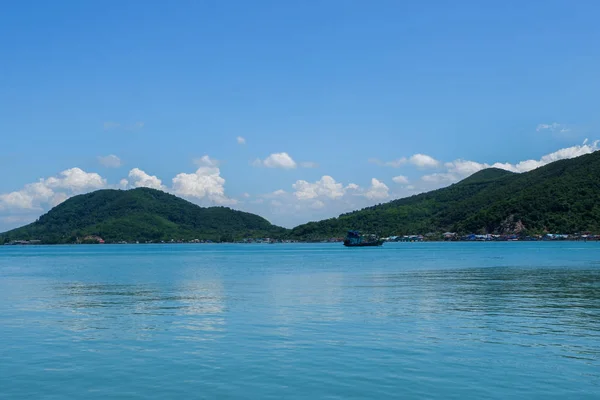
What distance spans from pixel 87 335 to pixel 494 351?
2127cm

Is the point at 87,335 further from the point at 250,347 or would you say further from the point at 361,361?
the point at 361,361

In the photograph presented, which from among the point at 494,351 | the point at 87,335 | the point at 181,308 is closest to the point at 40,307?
the point at 181,308

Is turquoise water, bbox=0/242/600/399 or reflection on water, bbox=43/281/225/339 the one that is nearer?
turquoise water, bbox=0/242/600/399

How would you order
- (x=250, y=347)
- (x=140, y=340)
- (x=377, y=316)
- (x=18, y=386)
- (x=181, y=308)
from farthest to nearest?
(x=181, y=308) → (x=377, y=316) → (x=140, y=340) → (x=250, y=347) → (x=18, y=386)

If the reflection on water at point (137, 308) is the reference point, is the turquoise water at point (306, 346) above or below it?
below

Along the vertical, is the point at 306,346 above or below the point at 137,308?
below

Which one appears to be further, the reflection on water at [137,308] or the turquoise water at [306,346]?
the reflection on water at [137,308]

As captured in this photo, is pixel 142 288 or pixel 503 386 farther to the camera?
pixel 142 288

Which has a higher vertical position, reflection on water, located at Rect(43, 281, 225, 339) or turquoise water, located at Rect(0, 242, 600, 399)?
reflection on water, located at Rect(43, 281, 225, 339)

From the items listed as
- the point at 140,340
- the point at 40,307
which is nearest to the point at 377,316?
the point at 140,340

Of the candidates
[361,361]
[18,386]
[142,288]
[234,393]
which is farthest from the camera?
[142,288]

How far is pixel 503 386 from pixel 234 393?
9508mm

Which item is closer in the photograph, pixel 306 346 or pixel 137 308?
pixel 306 346

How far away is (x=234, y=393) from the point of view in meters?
20.9
